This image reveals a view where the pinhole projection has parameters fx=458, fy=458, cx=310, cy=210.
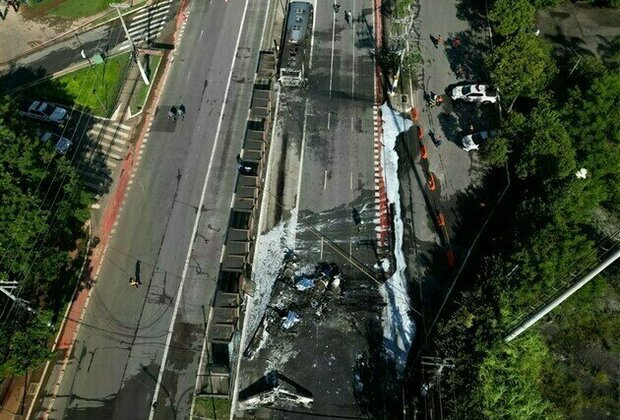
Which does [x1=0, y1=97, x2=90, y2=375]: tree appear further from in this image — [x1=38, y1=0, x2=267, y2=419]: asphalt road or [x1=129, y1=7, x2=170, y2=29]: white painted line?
[x1=129, y1=7, x2=170, y2=29]: white painted line

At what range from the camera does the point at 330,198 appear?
171 ft

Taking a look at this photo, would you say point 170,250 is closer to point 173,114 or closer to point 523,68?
point 173,114

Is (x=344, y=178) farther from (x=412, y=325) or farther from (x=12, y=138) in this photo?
(x=12, y=138)

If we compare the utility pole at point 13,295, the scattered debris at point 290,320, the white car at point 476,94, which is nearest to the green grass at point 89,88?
the utility pole at point 13,295

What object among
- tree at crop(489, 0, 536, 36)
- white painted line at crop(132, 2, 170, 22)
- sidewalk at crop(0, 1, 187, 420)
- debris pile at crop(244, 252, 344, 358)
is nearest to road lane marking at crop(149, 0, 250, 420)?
debris pile at crop(244, 252, 344, 358)

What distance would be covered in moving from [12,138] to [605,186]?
58012 mm

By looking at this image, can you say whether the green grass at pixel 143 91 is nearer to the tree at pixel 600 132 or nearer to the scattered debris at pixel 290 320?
the scattered debris at pixel 290 320

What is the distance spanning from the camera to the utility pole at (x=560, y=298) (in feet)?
84.4

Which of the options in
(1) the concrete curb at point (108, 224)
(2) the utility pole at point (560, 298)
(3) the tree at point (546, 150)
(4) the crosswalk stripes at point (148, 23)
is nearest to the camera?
(2) the utility pole at point (560, 298)

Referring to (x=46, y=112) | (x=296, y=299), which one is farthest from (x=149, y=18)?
(x=296, y=299)

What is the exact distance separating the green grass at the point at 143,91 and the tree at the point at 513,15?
45.4 metres

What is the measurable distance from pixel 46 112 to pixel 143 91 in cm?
1197

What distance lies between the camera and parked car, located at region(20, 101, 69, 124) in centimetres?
5716

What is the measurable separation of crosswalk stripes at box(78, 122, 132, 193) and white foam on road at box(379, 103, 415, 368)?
105 ft
